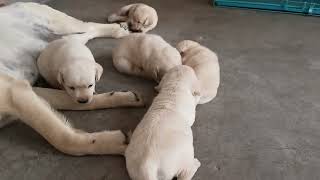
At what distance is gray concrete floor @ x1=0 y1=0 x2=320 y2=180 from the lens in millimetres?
1493

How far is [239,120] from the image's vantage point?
1.74m


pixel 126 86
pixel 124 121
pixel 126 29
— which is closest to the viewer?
pixel 124 121

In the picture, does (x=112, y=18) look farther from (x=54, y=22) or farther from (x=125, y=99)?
(x=125, y=99)

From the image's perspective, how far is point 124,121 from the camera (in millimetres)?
1734

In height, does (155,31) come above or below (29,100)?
below

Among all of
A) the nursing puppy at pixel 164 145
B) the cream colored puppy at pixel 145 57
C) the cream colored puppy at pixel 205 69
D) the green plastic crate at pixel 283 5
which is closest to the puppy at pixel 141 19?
the cream colored puppy at pixel 145 57

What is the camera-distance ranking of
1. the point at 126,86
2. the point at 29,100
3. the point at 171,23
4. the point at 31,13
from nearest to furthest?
the point at 29,100, the point at 126,86, the point at 31,13, the point at 171,23

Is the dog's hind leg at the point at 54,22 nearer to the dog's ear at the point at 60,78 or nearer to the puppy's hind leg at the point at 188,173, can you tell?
the dog's ear at the point at 60,78

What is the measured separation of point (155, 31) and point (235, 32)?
49cm

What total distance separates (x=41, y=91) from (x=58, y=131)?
0.34 metres

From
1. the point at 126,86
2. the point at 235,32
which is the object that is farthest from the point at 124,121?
the point at 235,32

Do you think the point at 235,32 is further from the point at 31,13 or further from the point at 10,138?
the point at 10,138

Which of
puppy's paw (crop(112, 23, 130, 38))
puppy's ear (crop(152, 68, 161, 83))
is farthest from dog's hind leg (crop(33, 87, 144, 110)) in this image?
puppy's paw (crop(112, 23, 130, 38))

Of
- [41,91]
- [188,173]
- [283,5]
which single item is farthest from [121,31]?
[188,173]
